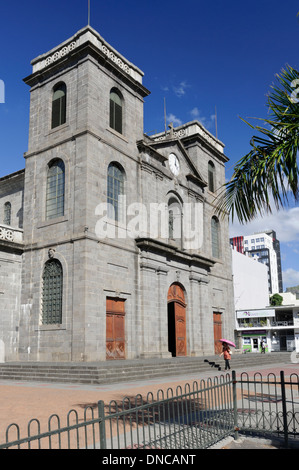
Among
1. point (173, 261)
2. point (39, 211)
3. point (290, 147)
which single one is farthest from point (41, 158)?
point (290, 147)

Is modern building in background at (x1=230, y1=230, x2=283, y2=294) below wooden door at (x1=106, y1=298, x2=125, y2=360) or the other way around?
the other way around

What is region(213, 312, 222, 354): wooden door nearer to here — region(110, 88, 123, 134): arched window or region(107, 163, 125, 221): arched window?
region(107, 163, 125, 221): arched window

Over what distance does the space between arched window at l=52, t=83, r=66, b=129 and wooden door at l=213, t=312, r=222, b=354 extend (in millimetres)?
18117

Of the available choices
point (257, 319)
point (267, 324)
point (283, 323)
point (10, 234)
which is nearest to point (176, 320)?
point (10, 234)

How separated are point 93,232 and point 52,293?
387 cm

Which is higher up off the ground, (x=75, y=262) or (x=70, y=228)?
(x=70, y=228)

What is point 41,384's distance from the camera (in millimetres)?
16453

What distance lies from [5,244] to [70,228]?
388 cm

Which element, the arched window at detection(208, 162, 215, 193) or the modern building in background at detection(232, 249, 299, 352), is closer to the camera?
the arched window at detection(208, 162, 215, 193)

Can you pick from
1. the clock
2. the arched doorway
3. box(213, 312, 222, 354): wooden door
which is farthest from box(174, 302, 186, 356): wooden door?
the clock

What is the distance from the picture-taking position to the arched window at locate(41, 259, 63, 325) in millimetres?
22219

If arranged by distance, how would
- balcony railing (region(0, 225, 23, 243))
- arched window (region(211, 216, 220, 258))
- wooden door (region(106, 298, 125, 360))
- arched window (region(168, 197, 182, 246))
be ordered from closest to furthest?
1. wooden door (region(106, 298, 125, 360))
2. balcony railing (region(0, 225, 23, 243))
3. arched window (region(168, 197, 182, 246))
4. arched window (region(211, 216, 220, 258))
